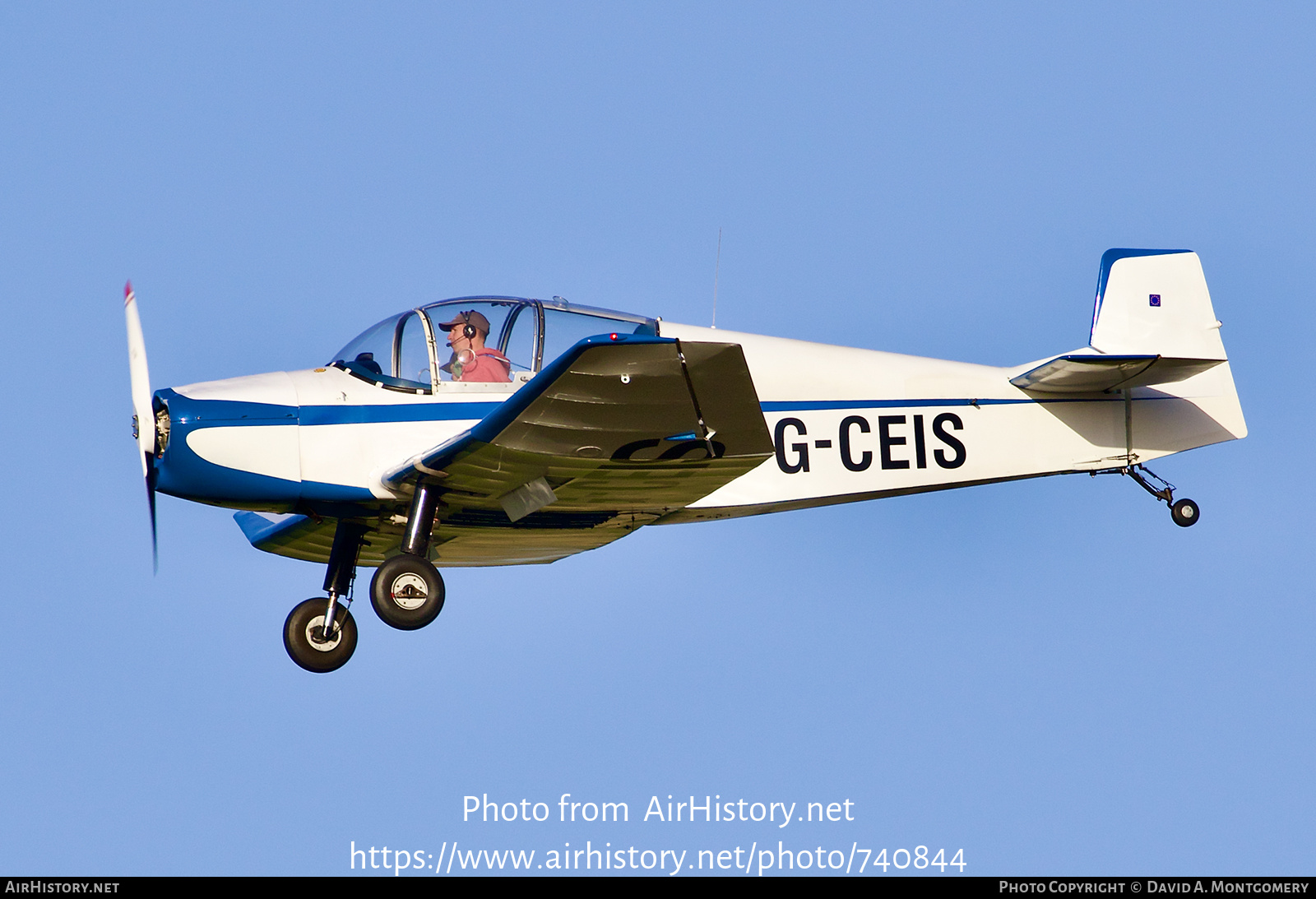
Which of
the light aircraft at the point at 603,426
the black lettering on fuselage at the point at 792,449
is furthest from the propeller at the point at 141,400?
the black lettering on fuselage at the point at 792,449

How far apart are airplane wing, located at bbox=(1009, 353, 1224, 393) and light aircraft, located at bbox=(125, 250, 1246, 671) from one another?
0.02 meters

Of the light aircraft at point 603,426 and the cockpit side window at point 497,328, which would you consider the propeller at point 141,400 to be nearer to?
the light aircraft at point 603,426

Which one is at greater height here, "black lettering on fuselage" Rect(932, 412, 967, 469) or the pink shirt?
the pink shirt

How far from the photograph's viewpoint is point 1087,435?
11.8 metres

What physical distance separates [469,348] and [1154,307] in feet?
18.7

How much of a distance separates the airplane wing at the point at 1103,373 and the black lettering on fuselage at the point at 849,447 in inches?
54.2

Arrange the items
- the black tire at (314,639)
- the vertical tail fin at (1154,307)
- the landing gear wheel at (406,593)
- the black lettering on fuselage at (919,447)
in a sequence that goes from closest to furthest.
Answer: the landing gear wheel at (406,593) < the black tire at (314,639) < the black lettering on fuselage at (919,447) < the vertical tail fin at (1154,307)

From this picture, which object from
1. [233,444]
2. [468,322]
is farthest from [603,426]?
[233,444]

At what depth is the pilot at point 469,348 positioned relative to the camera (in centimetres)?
1030

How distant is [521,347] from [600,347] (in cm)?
202

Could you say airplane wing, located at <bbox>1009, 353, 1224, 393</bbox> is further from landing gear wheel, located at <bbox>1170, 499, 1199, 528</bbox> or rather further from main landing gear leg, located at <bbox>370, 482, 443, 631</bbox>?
main landing gear leg, located at <bbox>370, 482, 443, 631</bbox>

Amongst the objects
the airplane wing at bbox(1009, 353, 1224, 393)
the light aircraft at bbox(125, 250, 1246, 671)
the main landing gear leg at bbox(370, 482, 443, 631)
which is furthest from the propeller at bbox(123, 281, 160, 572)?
the airplane wing at bbox(1009, 353, 1224, 393)

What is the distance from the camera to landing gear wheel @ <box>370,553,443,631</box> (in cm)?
962
